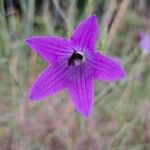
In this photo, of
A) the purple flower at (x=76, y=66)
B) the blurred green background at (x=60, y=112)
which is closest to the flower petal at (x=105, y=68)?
the purple flower at (x=76, y=66)

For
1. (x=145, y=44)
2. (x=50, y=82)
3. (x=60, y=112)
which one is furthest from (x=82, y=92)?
(x=60, y=112)

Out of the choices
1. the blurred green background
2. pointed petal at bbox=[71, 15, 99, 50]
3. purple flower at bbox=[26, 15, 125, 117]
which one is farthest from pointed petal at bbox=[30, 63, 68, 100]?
the blurred green background

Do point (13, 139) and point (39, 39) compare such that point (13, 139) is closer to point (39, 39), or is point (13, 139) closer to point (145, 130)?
point (145, 130)

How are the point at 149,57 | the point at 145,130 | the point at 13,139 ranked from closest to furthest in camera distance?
the point at 13,139, the point at 145,130, the point at 149,57

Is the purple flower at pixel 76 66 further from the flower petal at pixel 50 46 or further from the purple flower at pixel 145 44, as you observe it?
the purple flower at pixel 145 44

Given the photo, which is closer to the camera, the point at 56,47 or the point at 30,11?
the point at 56,47

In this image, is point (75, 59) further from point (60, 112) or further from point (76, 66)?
point (60, 112)

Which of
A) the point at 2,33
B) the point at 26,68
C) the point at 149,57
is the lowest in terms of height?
the point at 149,57

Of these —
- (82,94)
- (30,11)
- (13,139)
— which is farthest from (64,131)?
(82,94)
